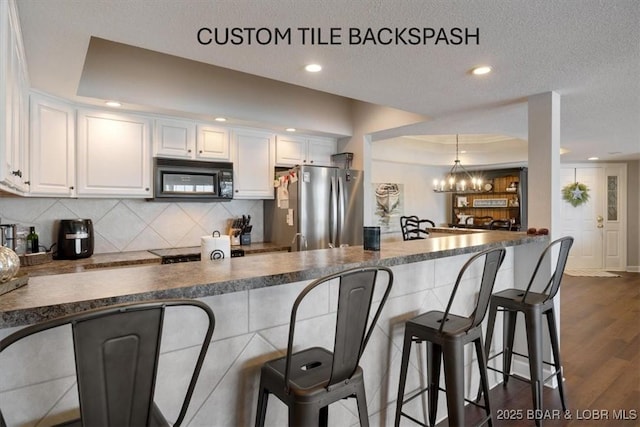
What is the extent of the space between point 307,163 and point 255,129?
757mm

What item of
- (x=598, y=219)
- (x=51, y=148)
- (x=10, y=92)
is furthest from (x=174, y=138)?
(x=598, y=219)

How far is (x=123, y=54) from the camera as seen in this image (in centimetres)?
304

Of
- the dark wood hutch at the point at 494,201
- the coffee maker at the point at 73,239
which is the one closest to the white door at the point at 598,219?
the dark wood hutch at the point at 494,201

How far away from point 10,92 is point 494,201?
8.42 metres

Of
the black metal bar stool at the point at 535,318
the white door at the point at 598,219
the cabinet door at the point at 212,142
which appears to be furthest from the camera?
the white door at the point at 598,219

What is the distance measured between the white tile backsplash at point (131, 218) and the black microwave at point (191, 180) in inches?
11.9

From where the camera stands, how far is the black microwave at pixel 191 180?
3369mm

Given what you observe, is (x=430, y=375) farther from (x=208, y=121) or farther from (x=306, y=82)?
(x=208, y=121)

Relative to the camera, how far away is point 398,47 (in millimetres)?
2029

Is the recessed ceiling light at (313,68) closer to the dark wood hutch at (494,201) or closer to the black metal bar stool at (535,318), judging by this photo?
the black metal bar stool at (535,318)

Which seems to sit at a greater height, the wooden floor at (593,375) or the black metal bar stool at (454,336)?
the black metal bar stool at (454,336)

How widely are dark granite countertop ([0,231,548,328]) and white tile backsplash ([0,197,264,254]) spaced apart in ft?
7.42

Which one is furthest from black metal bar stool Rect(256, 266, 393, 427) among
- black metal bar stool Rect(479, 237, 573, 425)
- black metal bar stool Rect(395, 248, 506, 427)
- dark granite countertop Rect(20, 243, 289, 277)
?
dark granite countertop Rect(20, 243, 289, 277)

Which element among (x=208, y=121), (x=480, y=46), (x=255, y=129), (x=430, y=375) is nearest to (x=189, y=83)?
(x=208, y=121)
